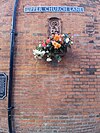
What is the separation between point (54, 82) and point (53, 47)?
0.74 m

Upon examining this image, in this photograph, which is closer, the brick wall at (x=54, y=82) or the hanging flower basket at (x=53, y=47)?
the hanging flower basket at (x=53, y=47)

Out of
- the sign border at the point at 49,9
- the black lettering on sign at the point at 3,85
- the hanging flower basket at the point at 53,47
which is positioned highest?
the sign border at the point at 49,9

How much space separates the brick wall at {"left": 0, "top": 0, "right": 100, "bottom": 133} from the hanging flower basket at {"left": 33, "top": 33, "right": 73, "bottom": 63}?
0.22 m

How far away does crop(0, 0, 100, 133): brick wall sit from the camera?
14.8 ft

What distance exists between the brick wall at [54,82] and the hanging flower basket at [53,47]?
218 millimetres

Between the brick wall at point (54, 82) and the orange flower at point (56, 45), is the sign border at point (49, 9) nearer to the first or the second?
the brick wall at point (54, 82)

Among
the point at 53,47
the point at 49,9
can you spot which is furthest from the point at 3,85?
the point at 49,9

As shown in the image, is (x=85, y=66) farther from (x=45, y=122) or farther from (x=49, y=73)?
(x=45, y=122)

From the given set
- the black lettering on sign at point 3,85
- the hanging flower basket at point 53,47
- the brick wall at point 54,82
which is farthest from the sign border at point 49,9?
the black lettering on sign at point 3,85

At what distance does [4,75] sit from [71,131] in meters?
1.83

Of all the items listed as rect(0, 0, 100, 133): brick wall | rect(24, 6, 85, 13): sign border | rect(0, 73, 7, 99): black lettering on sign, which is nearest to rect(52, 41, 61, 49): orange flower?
rect(0, 0, 100, 133): brick wall

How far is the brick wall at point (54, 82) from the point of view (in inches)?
178

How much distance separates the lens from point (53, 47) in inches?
173

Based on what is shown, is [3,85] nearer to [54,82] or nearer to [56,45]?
[54,82]
